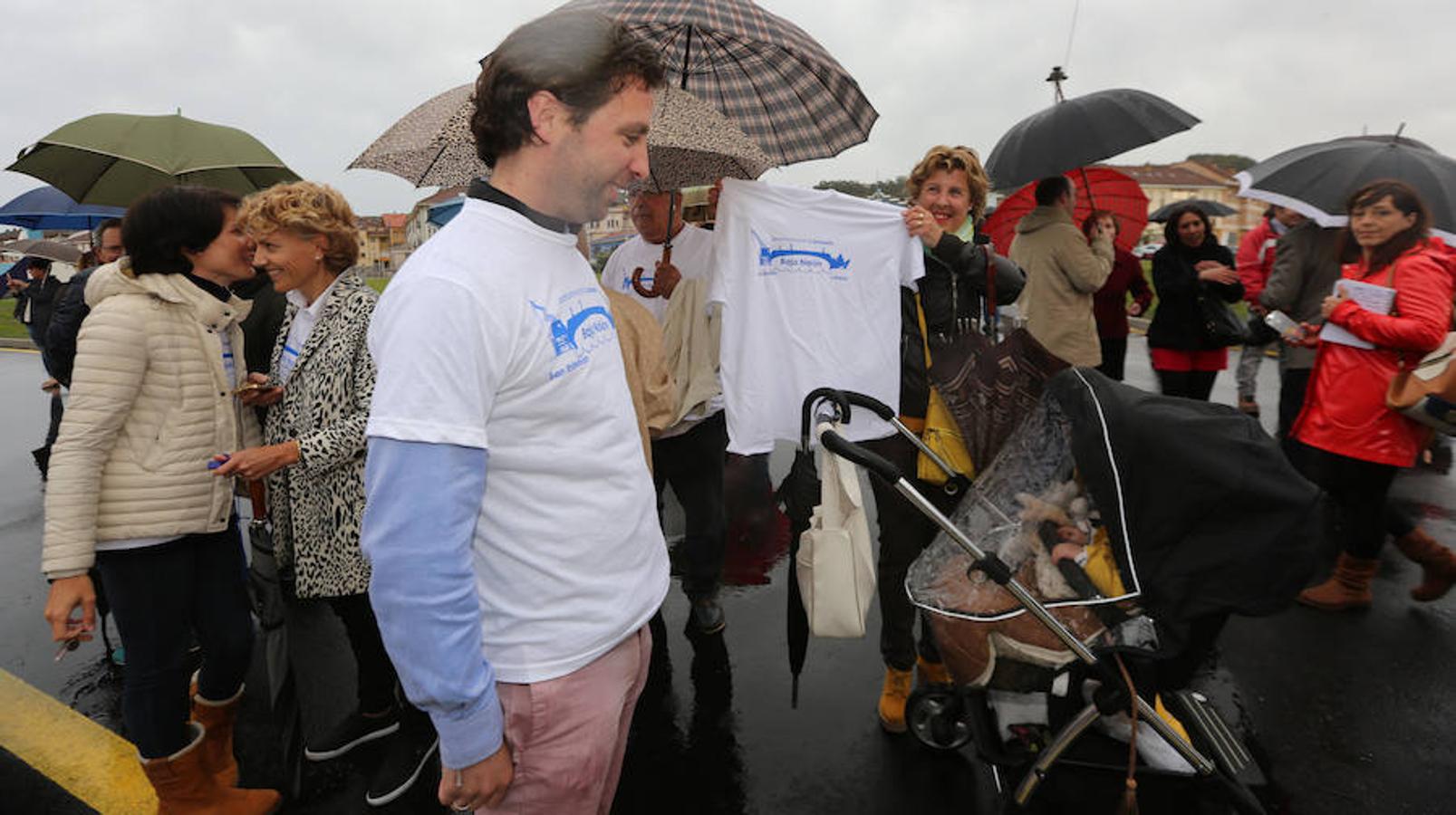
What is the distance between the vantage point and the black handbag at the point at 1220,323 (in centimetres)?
542

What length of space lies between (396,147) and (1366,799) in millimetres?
4330

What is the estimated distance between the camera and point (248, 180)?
16.2 feet

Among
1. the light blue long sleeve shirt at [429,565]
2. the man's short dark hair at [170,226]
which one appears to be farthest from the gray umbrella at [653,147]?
the light blue long sleeve shirt at [429,565]

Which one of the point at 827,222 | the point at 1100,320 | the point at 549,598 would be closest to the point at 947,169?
the point at 827,222

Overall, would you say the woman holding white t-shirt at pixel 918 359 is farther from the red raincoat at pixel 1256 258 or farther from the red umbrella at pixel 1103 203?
the red raincoat at pixel 1256 258

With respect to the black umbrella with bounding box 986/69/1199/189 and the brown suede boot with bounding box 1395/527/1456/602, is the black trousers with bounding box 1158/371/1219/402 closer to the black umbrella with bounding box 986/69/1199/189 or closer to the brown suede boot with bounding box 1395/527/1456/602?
the brown suede boot with bounding box 1395/527/1456/602

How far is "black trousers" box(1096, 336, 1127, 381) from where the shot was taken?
247 inches

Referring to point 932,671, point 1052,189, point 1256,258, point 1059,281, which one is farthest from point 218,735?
point 1256,258

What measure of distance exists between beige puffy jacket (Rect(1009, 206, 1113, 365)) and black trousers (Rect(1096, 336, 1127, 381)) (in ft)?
6.14

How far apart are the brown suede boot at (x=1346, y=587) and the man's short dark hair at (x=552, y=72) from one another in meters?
4.44

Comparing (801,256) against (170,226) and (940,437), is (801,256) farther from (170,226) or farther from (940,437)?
(170,226)

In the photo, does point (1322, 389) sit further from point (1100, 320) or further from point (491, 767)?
point (491, 767)

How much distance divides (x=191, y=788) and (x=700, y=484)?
7.42 feet

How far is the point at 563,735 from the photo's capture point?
143 cm
